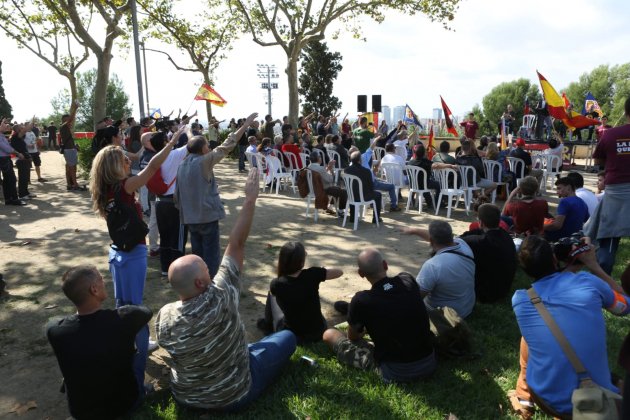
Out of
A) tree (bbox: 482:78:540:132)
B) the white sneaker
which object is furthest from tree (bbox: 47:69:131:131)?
the white sneaker

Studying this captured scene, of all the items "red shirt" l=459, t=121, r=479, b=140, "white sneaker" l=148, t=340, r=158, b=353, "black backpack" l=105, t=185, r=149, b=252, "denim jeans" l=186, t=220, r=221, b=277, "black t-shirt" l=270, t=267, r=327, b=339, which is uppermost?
"red shirt" l=459, t=121, r=479, b=140

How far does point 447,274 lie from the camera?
401 centimetres

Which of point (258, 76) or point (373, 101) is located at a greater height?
point (258, 76)

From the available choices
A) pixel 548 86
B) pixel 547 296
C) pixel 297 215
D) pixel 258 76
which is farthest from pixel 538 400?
pixel 258 76

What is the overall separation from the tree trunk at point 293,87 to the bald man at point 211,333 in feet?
65.8

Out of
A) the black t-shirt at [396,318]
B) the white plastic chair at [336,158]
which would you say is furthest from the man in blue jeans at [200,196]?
the white plastic chair at [336,158]

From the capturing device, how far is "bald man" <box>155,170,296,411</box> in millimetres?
2723

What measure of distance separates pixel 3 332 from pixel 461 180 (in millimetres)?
7954

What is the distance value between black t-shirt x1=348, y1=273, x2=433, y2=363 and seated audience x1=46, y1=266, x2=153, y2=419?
4.83 feet

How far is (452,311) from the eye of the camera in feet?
12.4

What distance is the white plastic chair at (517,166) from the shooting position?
34.8 feet

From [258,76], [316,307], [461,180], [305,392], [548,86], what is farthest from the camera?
[258,76]

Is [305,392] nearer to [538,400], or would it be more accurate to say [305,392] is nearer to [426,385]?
[426,385]

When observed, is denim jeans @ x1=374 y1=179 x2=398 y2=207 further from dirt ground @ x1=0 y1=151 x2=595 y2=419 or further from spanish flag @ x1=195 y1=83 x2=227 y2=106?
spanish flag @ x1=195 y1=83 x2=227 y2=106
